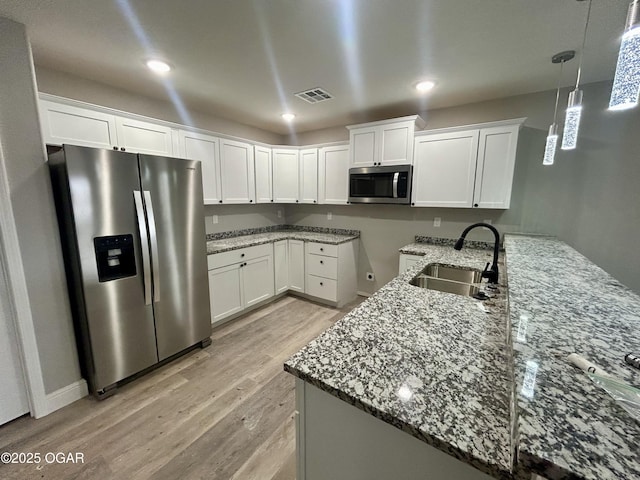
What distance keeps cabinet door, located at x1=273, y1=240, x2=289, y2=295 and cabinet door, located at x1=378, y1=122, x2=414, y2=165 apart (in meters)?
1.83

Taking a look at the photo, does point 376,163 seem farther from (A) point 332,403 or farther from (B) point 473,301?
(A) point 332,403

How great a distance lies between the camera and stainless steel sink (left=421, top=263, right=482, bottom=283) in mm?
2086

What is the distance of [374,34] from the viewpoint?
1.71m

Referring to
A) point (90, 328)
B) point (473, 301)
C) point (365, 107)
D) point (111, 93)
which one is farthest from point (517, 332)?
point (111, 93)

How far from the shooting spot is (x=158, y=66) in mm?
2133

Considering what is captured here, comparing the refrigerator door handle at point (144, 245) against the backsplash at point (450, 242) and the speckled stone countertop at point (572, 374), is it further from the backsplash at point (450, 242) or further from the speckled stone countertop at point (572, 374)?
the backsplash at point (450, 242)

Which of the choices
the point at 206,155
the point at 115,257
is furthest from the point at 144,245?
the point at 206,155

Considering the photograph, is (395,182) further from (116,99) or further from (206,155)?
(116,99)

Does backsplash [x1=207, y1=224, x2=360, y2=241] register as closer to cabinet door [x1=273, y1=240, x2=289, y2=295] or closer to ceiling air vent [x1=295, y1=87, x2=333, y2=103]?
cabinet door [x1=273, y1=240, x2=289, y2=295]

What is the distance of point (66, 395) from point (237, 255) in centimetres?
179

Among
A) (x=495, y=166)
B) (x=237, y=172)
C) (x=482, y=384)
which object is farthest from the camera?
(x=237, y=172)

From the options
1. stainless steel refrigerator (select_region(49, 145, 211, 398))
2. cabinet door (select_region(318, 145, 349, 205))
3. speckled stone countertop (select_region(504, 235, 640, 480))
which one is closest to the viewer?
speckled stone countertop (select_region(504, 235, 640, 480))

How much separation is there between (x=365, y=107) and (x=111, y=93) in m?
2.71

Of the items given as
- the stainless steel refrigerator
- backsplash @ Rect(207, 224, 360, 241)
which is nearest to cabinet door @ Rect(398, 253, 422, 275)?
backsplash @ Rect(207, 224, 360, 241)
